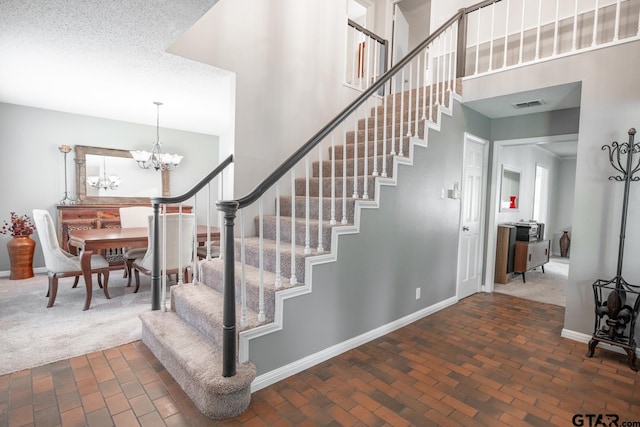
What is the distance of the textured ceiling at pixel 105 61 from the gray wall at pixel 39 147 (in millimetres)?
250

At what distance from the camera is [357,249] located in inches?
104

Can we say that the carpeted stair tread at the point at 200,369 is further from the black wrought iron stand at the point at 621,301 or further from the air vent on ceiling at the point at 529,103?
the air vent on ceiling at the point at 529,103

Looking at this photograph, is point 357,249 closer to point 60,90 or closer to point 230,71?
point 230,71

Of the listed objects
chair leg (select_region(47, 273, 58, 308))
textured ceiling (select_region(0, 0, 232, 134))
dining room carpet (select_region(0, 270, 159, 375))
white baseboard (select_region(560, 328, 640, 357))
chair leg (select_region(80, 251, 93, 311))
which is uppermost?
textured ceiling (select_region(0, 0, 232, 134))

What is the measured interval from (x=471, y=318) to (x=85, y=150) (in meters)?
6.19

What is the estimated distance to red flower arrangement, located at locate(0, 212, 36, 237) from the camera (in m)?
4.42

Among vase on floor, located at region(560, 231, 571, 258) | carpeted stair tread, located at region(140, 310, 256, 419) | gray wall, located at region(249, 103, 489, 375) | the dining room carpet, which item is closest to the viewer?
A: carpeted stair tread, located at region(140, 310, 256, 419)

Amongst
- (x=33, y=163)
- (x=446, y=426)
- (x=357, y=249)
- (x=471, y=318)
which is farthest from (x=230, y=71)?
(x=33, y=163)

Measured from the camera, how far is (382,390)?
211cm

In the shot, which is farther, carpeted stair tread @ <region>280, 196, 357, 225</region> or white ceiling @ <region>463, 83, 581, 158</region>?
white ceiling @ <region>463, 83, 581, 158</region>

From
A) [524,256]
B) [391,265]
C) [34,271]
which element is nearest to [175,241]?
[391,265]

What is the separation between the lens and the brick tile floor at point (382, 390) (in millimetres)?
1829

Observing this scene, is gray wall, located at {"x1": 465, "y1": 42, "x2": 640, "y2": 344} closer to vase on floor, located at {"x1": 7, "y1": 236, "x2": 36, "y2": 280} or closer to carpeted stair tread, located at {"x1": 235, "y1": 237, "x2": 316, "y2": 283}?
carpeted stair tread, located at {"x1": 235, "y1": 237, "x2": 316, "y2": 283}

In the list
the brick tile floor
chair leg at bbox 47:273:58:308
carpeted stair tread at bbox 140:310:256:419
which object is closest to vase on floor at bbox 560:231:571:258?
the brick tile floor
